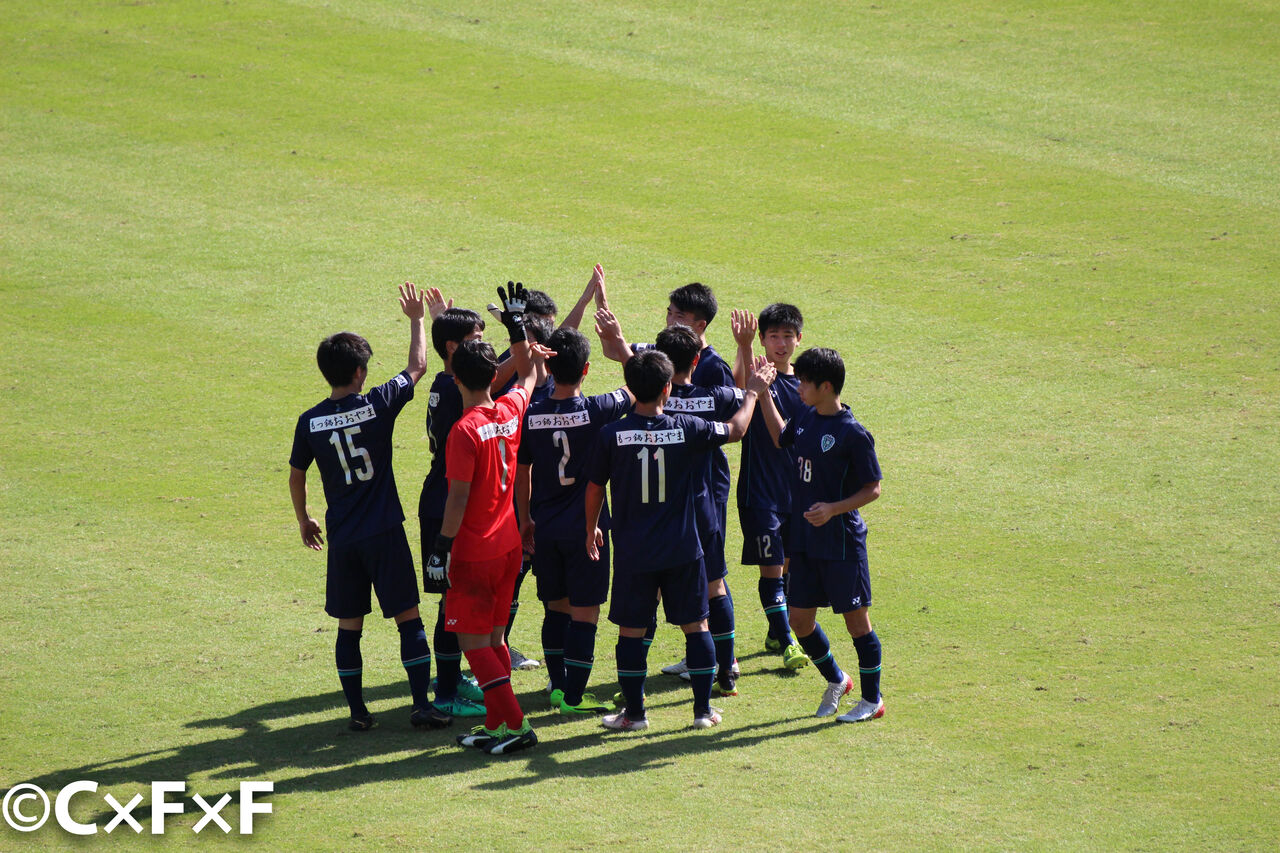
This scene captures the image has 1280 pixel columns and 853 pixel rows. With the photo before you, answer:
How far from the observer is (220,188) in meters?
16.9

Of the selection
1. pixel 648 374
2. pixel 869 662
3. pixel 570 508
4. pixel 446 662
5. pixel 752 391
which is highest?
pixel 648 374

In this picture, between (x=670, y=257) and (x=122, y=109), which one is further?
(x=122, y=109)

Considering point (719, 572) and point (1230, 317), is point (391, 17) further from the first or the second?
point (719, 572)

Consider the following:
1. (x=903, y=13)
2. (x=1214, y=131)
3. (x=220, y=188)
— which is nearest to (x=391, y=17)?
(x=220, y=188)

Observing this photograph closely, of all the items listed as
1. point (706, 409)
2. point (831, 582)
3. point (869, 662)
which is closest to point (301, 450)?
point (706, 409)

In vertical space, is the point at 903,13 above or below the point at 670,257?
above

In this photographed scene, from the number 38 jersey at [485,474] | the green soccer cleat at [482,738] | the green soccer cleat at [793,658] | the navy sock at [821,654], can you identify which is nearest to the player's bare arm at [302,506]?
the number 38 jersey at [485,474]

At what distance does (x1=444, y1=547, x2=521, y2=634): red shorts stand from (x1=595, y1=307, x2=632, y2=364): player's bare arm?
138 cm

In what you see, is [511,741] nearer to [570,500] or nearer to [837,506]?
[570,500]

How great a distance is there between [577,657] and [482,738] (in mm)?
712

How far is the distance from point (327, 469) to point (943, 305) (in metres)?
8.48

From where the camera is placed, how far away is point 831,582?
22.1 feet

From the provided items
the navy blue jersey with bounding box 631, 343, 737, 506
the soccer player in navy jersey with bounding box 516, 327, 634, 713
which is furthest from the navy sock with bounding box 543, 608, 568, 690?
the navy blue jersey with bounding box 631, 343, 737, 506

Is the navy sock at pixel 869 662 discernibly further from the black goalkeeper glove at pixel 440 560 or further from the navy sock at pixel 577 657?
the black goalkeeper glove at pixel 440 560
